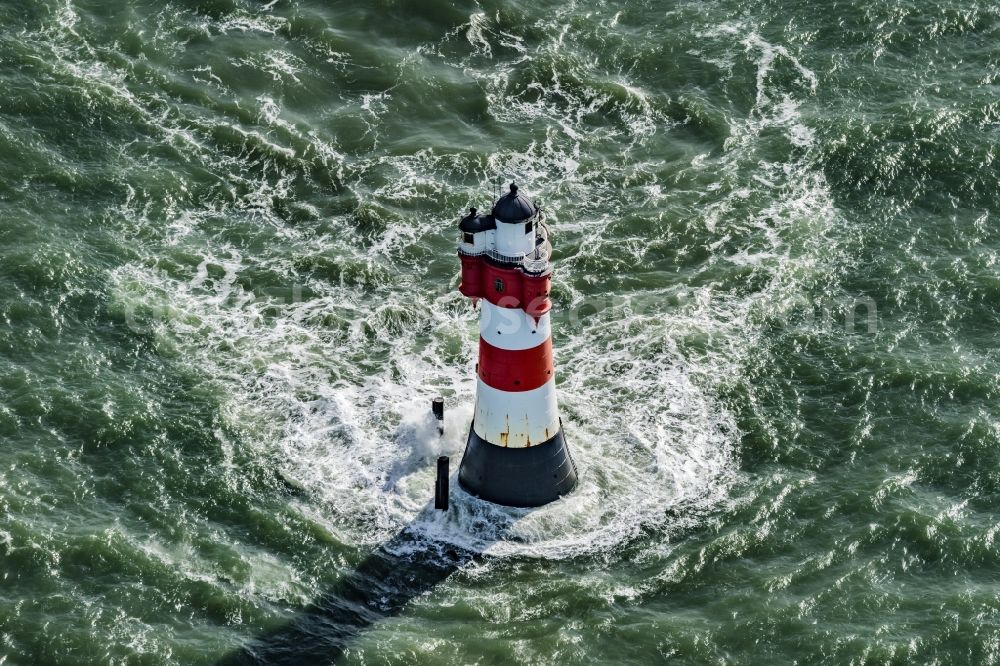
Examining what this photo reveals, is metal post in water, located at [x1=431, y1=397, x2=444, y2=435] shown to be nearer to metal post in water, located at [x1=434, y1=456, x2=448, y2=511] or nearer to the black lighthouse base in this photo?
the black lighthouse base

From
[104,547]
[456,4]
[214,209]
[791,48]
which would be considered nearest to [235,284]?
[214,209]

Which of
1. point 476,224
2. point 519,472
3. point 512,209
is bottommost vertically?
point 519,472

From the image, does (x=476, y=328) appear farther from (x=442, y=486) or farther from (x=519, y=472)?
(x=442, y=486)

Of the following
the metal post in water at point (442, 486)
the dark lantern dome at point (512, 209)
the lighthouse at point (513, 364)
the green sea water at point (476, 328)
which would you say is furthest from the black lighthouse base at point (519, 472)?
the dark lantern dome at point (512, 209)

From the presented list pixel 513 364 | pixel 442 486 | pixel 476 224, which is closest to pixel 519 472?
pixel 442 486

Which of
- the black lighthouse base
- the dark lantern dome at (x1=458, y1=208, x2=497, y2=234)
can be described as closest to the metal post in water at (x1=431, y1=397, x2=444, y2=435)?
the black lighthouse base

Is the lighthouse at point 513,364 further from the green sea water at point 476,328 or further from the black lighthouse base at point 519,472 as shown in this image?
the green sea water at point 476,328

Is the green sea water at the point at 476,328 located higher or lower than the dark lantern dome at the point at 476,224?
lower

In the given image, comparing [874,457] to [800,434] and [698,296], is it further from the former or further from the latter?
[698,296]
